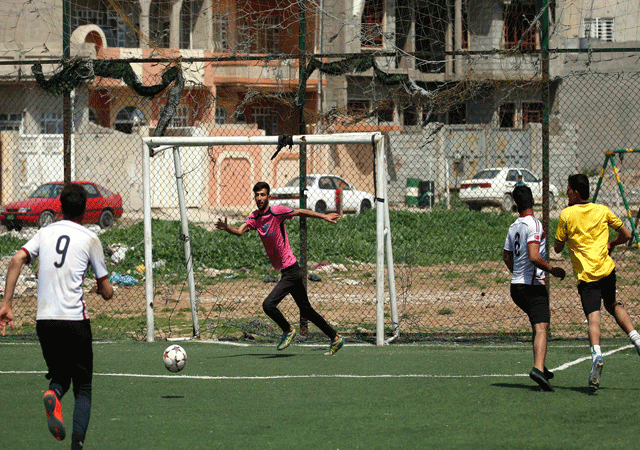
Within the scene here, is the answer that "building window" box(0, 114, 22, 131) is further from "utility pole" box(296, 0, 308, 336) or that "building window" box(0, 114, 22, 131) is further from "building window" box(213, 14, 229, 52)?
"utility pole" box(296, 0, 308, 336)

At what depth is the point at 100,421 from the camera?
5.87 m

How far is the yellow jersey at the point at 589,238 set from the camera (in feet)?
22.1

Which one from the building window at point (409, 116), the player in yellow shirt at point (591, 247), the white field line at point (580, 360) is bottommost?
the white field line at point (580, 360)

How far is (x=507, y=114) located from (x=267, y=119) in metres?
4.17

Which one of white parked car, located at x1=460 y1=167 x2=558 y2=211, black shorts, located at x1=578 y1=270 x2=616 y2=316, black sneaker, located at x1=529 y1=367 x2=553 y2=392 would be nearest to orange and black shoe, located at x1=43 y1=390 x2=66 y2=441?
black sneaker, located at x1=529 y1=367 x2=553 y2=392

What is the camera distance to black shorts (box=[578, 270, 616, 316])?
6711mm

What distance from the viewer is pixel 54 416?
4.74m

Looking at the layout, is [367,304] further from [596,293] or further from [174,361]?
[596,293]

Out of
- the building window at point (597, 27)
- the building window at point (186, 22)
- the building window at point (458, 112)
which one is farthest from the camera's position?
the building window at point (186, 22)

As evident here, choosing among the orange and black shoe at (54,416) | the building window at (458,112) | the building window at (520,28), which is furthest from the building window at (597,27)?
the orange and black shoe at (54,416)

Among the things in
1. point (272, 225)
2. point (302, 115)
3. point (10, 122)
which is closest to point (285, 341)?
point (272, 225)

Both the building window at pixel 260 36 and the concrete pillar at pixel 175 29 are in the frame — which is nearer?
the building window at pixel 260 36

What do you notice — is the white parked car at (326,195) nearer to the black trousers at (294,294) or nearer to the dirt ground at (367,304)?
the dirt ground at (367,304)

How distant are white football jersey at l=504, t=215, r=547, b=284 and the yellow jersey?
0.33m
